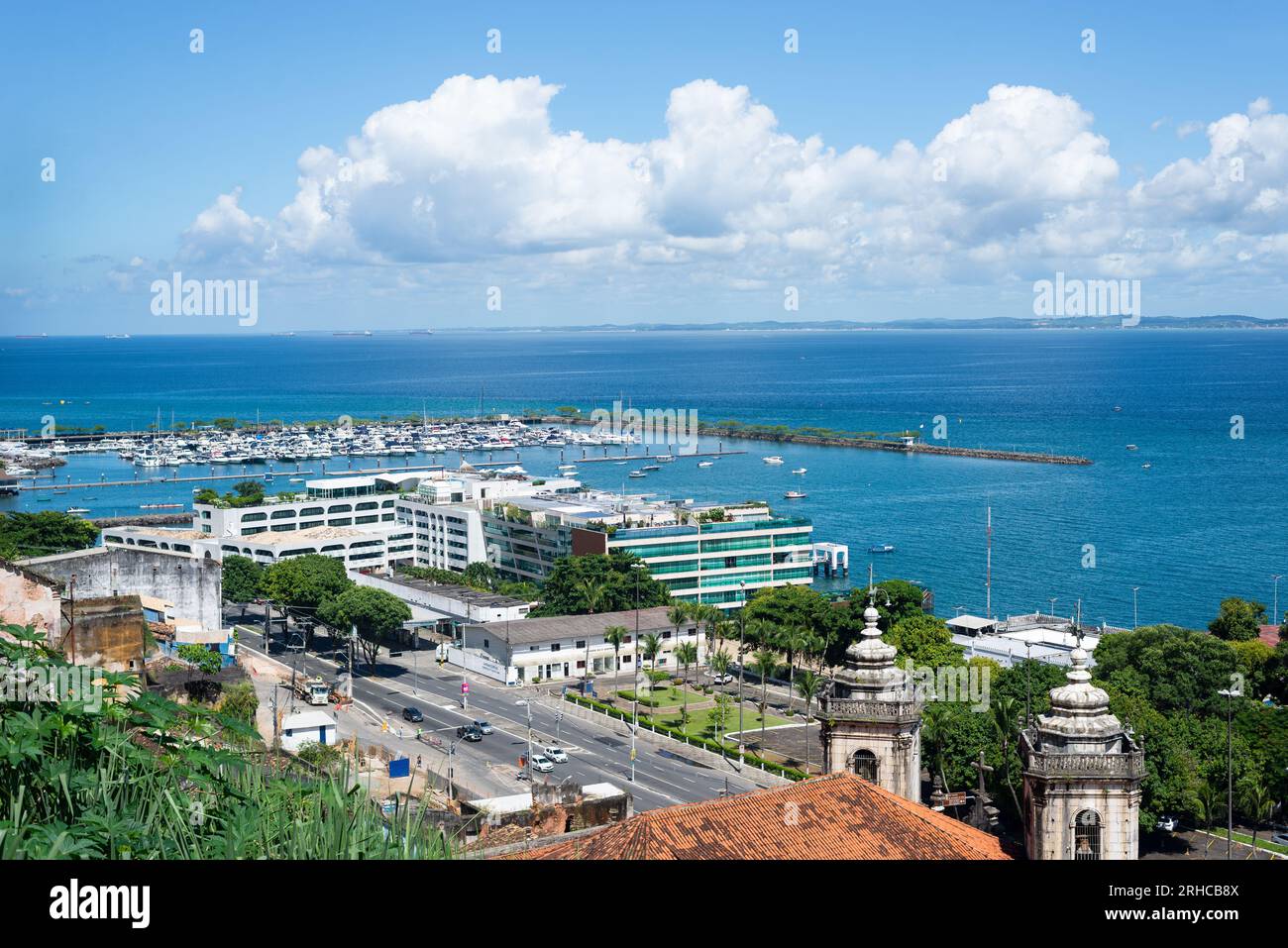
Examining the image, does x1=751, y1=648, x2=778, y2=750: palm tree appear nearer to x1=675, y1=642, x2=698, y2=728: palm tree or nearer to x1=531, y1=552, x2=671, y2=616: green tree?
x1=675, y1=642, x2=698, y2=728: palm tree

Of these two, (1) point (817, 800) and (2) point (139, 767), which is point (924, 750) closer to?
(1) point (817, 800)

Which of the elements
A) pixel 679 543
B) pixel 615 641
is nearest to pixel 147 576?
pixel 615 641

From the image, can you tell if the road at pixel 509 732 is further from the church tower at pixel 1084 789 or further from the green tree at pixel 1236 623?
the green tree at pixel 1236 623

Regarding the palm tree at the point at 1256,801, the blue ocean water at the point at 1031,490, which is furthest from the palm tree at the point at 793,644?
the palm tree at the point at 1256,801

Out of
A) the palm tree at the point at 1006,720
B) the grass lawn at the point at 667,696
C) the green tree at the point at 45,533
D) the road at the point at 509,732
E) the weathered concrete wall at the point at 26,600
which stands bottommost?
the grass lawn at the point at 667,696

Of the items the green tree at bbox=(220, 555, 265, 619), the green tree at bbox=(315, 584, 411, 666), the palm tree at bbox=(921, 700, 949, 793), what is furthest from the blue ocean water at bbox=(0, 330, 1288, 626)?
the green tree at bbox=(220, 555, 265, 619)
